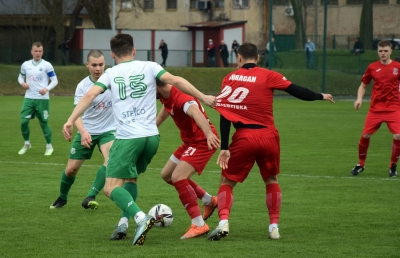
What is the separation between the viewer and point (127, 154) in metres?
7.77

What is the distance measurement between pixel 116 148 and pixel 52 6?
4932cm

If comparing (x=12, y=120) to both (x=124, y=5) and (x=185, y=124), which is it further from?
(x=124, y=5)

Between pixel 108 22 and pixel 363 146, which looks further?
pixel 108 22

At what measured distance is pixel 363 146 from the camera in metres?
13.7

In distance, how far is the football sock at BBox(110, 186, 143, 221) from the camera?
761 cm

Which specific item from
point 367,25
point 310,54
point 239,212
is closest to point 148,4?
point 367,25

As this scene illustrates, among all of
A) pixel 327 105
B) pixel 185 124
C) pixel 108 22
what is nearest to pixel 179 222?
pixel 185 124

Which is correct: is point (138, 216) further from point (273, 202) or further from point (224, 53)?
point (224, 53)

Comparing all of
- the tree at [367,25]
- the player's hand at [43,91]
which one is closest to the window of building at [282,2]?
the tree at [367,25]

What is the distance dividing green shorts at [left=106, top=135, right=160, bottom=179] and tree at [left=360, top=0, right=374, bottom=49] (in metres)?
31.3

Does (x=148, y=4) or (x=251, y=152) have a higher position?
(x=148, y=4)

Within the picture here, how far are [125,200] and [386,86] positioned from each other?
7.06 meters

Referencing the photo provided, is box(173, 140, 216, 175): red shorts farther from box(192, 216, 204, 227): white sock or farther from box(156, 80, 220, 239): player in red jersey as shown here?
box(192, 216, 204, 227): white sock

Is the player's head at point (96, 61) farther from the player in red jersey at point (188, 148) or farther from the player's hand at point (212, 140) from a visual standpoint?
the player's hand at point (212, 140)
